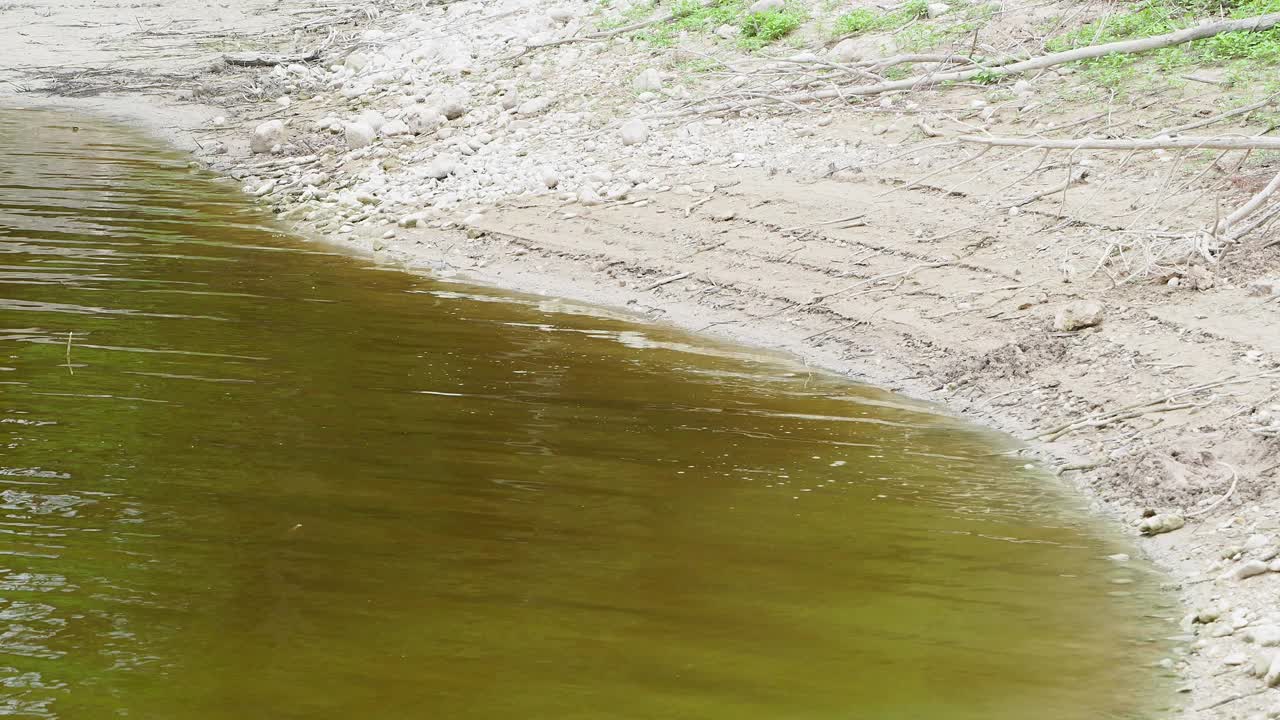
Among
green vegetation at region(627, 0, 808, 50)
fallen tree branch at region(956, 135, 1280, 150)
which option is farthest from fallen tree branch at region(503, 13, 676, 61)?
fallen tree branch at region(956, 135, 1280, 150)

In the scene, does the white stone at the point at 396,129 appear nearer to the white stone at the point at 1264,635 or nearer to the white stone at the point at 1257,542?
the white stone at the point at 1257,542

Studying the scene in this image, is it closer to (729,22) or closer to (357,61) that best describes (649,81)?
(729,22)

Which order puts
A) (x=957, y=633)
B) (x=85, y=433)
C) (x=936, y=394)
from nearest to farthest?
(x=957, y=633) < (x=85, y=433) < (x=936, y=394)

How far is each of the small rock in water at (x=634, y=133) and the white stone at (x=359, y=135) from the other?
307 centimetres

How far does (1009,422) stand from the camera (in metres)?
6.22

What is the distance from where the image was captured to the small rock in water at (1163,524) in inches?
→ 190

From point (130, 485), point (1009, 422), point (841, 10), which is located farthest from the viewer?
point (841, 10)

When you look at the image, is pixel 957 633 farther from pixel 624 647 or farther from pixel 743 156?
pixel 743 156

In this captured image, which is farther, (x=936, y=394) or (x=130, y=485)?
(x=936, y=394)

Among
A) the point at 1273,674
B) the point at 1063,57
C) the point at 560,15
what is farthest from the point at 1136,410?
the point at 560,15

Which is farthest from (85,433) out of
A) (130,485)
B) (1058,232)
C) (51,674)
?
(1058,232)

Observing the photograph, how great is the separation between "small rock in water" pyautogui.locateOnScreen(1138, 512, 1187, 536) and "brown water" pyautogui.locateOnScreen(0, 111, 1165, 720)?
0.55ft

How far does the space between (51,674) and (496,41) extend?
11.8 m

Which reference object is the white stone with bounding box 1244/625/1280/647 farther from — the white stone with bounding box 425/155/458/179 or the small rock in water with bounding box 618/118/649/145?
the white stone with bounding box 425/155/458/179
